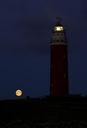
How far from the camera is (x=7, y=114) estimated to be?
89.2 ft

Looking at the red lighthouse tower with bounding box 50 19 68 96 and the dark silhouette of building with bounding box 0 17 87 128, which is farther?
the red lighthouse tower with bounding box 50 19 68 96

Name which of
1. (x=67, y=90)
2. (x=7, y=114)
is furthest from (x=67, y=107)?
(x=67, y=90)

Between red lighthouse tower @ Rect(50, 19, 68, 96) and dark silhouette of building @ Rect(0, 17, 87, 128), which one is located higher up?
red lighthouse tower @ Rect(50, 19, 68, 96)

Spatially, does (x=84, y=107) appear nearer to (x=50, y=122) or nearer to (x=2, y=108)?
(x=50, y=122)

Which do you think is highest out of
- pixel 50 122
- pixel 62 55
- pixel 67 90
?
pixel 62 55

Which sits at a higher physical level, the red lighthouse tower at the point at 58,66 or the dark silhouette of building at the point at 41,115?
the red lighthouse tower at the point at 58,66

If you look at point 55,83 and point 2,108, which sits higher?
point 55,83

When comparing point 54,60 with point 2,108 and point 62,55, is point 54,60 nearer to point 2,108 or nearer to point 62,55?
point 62,55

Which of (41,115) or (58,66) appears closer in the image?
(41,115)

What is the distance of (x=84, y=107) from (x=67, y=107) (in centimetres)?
90

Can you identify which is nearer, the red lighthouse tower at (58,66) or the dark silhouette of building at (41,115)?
the dark silhouette of building at (41,115)

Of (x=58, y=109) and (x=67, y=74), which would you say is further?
(x=67, y=74)

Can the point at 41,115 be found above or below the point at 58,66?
below

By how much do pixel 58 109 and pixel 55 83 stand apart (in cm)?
3107
